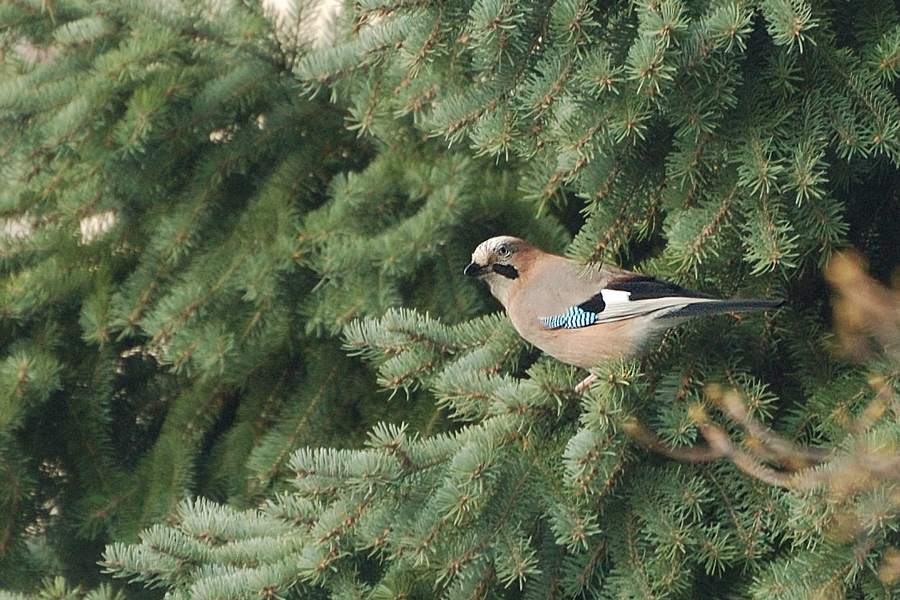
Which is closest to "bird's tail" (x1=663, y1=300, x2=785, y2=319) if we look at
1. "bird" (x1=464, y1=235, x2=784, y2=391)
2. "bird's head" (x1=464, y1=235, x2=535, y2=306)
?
"bird" (x1=464, y1=235, x2=784, y2=391)

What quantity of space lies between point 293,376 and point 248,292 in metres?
0.34

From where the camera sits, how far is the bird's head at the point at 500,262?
279cm

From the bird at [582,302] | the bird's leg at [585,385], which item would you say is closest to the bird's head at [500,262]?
the bird at [582,302]

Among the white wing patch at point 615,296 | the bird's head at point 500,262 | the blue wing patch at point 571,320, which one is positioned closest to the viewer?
the white wing patch at point 615,296

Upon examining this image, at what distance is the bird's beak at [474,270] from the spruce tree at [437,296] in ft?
0.27

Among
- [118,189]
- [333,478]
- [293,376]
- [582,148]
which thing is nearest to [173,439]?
[293,376]

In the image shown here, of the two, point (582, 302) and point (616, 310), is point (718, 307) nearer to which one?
point (616, 310)

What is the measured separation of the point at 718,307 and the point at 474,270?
2.66 feet

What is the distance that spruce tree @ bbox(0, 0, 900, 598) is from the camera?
6.82ft

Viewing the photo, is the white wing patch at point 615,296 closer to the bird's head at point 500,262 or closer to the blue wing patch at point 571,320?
the blue wing patch at point 571,320

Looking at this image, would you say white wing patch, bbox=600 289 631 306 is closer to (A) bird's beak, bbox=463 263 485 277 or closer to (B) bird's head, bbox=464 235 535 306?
(B) bird's head, bbox=464 235 535 306

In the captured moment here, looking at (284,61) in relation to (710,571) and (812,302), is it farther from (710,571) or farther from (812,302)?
(710,571)

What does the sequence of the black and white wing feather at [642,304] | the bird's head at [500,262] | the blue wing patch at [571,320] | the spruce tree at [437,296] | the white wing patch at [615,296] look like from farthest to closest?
the bird's head at [500,262] → the blue wing patch at [571,320] → the white wing patch at [615,296] → the black and white wing feather at [642,304] → the spruce tree at [437,296]

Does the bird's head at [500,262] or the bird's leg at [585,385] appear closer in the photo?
the bird's leg at [585,385]
